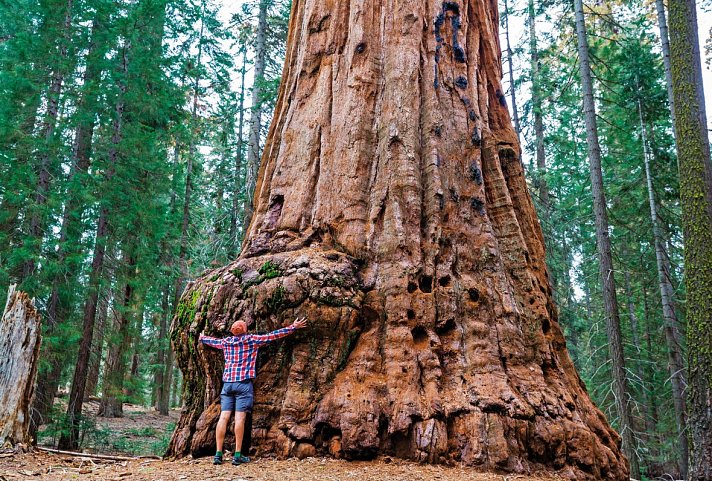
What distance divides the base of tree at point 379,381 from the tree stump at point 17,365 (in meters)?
2.24

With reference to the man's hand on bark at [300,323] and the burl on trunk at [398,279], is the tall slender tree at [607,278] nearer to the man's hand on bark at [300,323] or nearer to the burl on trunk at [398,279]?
the burl on trunk at [398,279]

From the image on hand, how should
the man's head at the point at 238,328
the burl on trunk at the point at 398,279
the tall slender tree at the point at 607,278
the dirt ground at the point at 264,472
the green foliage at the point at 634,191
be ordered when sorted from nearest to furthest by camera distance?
the dirt ground at the point at 264,472 < the burl on trunk at the point at 398,279 < the man's head at the point at 238,328 < the tall slender tree at the point at 607,278 < the green foliage at the point at 634,191

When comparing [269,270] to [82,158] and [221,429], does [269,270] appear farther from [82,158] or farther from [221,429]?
[82,158]

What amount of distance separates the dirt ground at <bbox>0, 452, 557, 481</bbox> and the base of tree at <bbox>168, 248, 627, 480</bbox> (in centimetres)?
18

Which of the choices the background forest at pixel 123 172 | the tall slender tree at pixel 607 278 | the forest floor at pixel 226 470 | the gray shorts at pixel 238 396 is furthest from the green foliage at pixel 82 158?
the tall slender tree at pixel 607 278

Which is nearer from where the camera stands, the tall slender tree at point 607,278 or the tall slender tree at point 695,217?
the tall slender tree at point 695,217

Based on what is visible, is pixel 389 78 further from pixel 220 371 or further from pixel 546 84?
pixel 546 84

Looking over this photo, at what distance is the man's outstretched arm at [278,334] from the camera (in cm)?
563

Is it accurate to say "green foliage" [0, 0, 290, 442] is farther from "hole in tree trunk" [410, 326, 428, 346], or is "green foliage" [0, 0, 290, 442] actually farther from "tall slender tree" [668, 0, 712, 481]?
"tall slender tree" [668, 0, 712, 481]

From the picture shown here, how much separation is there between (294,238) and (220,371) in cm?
180

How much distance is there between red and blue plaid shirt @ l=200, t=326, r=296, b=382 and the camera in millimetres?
5621

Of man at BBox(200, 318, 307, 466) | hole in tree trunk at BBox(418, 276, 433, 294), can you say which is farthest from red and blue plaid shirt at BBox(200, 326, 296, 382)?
hole in tree trunk at BBox(418, 276, 433, 294)

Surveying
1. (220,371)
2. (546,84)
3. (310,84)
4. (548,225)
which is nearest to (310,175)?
(310,84)

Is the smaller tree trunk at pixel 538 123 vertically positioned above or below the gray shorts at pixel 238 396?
above
